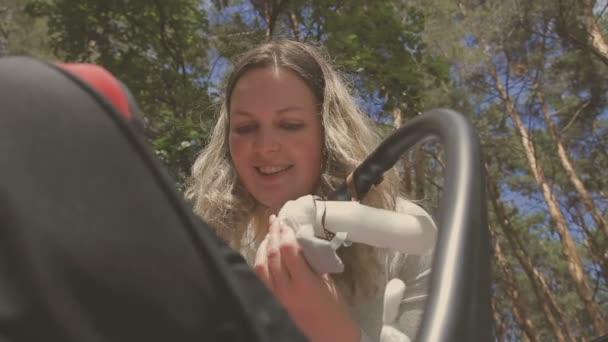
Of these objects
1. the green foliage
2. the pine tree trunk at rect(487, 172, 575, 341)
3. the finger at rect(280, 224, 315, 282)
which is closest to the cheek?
the finger at rect(280, 224, 315, 282)

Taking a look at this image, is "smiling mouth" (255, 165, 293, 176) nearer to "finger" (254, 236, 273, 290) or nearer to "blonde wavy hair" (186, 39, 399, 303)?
"blonde wavy hair" (186, 39, 399, 303)

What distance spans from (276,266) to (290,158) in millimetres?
956

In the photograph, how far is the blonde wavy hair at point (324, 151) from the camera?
6.15 ft

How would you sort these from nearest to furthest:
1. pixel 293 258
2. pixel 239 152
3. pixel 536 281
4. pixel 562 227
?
pixel 293 258 → pixel 239 152 → pixel 562 227 → pixel 536 281

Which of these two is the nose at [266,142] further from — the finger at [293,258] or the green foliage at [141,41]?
the green foliage at [141,41]

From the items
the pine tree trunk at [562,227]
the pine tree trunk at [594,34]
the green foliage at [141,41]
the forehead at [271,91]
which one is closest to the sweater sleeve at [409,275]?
the forehead at [271,91]

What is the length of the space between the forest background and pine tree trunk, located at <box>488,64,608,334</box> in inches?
1.2

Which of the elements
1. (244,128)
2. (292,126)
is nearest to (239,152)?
(244,128)

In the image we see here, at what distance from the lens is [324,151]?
1953mm

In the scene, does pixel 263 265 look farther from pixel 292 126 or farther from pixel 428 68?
pixel 428 68

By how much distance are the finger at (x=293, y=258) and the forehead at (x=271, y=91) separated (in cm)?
95

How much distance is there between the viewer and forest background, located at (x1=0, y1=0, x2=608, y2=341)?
590cm

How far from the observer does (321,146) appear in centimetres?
195

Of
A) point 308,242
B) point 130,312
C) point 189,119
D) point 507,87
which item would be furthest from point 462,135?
point 507,87
